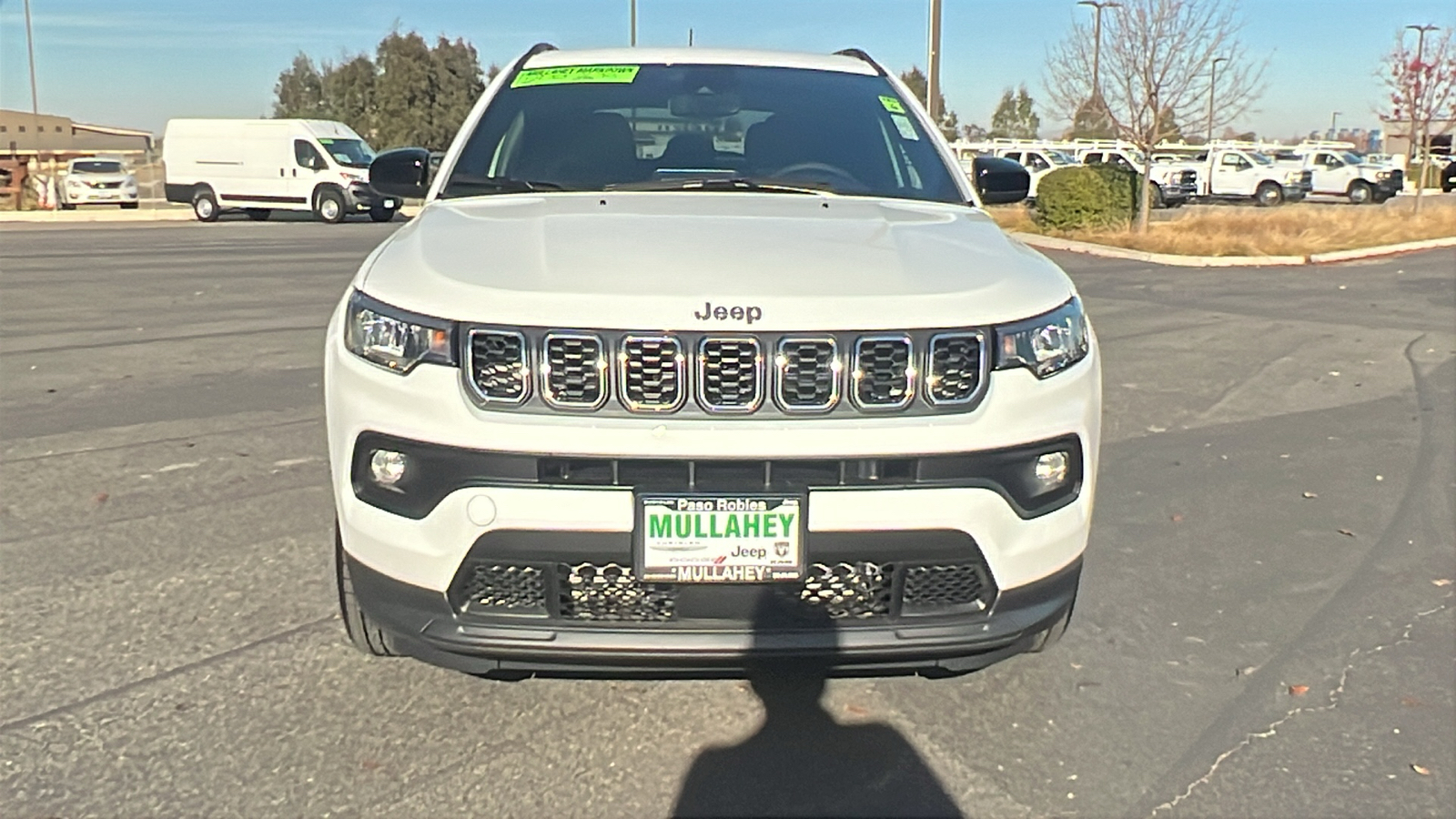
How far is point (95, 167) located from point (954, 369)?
36268 mm

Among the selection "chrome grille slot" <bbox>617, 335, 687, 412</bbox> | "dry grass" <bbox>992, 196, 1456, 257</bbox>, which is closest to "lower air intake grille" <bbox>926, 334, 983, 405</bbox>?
"chrome grille slot" <bbox>617, 335, 687, 412</bbox>

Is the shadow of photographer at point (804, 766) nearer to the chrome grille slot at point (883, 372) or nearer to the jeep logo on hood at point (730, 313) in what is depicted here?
the chrome grille slot at point (883, 372)

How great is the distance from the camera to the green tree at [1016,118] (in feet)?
276

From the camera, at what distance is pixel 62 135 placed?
271 feet

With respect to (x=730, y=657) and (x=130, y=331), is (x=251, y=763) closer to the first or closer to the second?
(x=730, y=657)

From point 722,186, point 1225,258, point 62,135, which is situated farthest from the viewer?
point 62,135

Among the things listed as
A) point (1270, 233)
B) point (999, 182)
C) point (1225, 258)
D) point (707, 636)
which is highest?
point (999, 182)

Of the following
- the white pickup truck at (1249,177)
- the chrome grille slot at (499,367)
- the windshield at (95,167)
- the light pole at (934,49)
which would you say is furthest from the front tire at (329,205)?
the chrome grille slot at (499,367)

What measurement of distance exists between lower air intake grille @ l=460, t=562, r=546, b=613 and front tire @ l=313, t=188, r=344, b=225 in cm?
2738

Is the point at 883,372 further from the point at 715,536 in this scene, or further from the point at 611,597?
the point at 611,597

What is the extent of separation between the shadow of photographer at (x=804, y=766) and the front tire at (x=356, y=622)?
0.80 meters

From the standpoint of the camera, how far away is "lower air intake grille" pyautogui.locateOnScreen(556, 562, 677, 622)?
2641 millimetres

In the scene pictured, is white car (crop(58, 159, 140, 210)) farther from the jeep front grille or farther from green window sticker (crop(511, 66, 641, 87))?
the jeep front grille

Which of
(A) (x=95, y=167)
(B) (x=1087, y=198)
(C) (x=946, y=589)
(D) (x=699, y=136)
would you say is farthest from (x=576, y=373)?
(A) (x=95, y=167)
